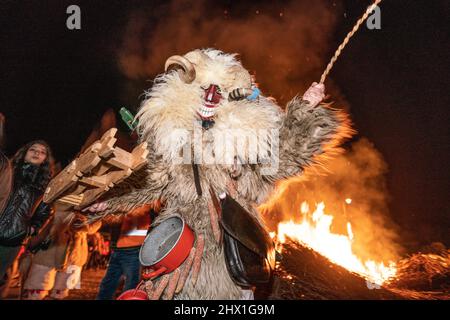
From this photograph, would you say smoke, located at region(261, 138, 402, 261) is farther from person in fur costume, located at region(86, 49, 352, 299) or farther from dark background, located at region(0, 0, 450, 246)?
person in fur costume, located at region(86, 49, 352, 299)

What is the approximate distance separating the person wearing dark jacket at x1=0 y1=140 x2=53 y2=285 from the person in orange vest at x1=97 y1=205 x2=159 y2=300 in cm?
51

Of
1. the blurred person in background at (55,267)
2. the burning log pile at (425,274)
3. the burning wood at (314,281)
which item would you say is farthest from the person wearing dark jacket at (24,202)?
the burning log pile at (425,274)

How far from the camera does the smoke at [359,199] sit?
8.03 feet

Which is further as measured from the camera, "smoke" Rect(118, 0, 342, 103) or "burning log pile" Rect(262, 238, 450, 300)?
"smoke" Rect(118, 0, 342, 103)

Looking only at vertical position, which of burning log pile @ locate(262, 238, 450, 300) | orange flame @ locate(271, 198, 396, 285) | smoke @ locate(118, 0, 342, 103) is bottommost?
burning log pile @ locate(262, 238, 450, 300)

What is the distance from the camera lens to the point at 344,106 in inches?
97.4

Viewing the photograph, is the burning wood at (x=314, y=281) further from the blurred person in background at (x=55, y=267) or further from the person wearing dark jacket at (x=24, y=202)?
the person wearing dark jacket at (x=24, y=202)

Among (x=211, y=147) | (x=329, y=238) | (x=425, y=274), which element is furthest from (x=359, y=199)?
(x=211, y=147)

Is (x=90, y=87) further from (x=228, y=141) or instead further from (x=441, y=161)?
(x=441, y=161)

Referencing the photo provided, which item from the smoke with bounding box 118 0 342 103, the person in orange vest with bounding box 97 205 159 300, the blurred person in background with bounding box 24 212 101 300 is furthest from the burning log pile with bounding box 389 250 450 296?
the blurred person in background with bounding box 24 212 101 300

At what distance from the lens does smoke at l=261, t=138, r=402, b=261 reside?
245 cm

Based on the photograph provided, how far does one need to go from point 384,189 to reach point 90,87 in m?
2.67

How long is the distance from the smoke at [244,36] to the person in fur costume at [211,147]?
1.58 m
